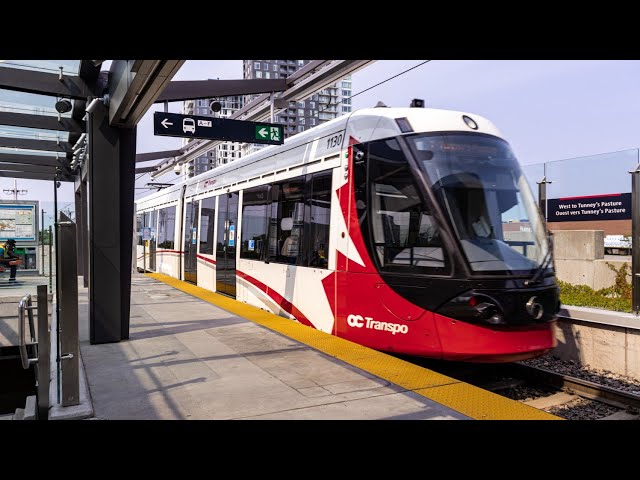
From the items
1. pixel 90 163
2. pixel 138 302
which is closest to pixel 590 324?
pixel 90 163

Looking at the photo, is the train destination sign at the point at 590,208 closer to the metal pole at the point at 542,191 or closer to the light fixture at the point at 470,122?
the metal pole at the point at 542,191

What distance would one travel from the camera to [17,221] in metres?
12.7

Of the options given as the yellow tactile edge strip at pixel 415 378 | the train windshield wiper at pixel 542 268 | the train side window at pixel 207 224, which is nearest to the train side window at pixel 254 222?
the yellow tactile edge strip at pixel 415 378

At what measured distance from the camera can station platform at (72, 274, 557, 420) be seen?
423 cm

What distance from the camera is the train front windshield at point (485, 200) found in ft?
18.2

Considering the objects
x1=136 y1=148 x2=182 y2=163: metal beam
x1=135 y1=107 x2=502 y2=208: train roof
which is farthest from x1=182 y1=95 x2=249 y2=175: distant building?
x1=135 y1=107 x2=502 y2=208: train roof

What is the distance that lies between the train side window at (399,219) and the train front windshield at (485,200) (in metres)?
0.23

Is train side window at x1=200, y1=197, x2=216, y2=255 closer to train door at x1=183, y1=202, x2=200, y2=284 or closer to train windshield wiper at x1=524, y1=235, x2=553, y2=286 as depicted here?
train door at x1=183, y1=202, x2=200, y2=284

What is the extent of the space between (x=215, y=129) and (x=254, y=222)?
6.25 feet

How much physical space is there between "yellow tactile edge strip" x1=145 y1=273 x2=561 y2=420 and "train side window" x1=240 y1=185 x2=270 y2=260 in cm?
143

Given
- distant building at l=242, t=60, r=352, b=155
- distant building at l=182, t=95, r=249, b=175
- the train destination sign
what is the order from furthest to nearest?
1. distant building at l=182, t=95, r=249, b=175
2. distant building at l=242, t=60, r=352, b=155
3. the train destination sign

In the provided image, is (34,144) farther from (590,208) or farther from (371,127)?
(590,208)

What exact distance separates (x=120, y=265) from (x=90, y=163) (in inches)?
56.4
